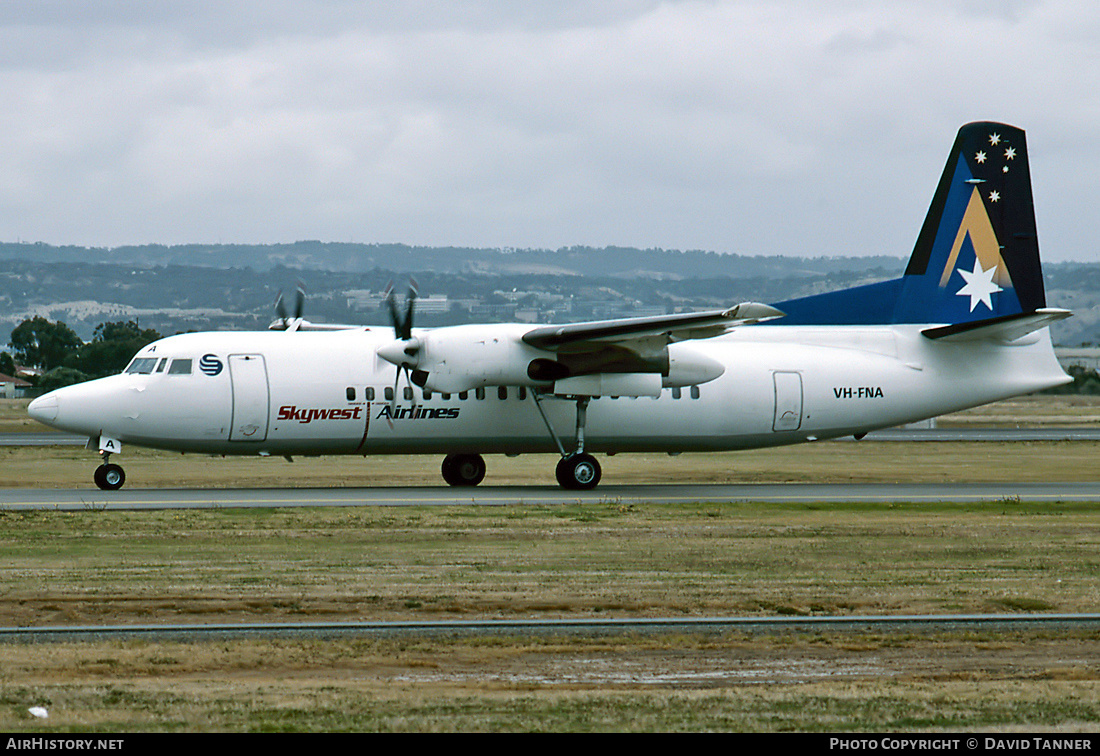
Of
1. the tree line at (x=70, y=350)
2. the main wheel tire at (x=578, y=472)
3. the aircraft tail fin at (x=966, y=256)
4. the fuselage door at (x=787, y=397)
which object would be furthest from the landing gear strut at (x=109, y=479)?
the tree line at (x=70, y=350)

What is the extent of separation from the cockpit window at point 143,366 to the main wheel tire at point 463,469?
20.7ft

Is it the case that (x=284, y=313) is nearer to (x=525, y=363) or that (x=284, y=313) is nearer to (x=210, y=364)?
(x=210, y=364)

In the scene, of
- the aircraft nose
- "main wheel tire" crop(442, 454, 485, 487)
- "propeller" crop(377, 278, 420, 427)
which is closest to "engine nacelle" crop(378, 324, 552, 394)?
"propeller" crop(377, 278, 420, 427)

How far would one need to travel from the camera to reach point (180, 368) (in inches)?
A: 923

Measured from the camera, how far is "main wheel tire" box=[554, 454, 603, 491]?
80.5 feet

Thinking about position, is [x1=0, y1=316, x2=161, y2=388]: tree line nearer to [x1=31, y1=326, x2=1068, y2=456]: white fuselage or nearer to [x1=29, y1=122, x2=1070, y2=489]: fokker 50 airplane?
[x1=31, y1=326, x2=1068, y2=456]: white fuselage

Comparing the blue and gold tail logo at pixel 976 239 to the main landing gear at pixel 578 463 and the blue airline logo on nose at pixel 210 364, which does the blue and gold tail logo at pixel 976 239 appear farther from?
the blue airline logo on nose at pixel 210 364

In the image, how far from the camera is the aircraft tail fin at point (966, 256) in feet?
89.0

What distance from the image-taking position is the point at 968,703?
787cm

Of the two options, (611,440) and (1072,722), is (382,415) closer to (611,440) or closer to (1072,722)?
(611,440)

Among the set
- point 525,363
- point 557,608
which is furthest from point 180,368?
point 557,608

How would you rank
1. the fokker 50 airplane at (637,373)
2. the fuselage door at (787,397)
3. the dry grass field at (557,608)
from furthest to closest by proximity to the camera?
the fuselage door at (787,397) → the fokker 50 airplane at (637,373) → the dry grass field at (557,608)

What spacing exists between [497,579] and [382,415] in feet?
35.2

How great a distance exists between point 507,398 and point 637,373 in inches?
102
